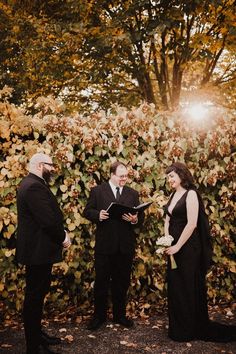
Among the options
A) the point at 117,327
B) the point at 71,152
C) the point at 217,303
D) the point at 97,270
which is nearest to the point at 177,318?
the point at 117,327

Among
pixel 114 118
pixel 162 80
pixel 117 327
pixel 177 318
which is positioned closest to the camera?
pixel 177 318

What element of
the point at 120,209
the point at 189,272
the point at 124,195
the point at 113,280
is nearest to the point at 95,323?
the point at 113,280

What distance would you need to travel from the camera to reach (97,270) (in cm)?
479

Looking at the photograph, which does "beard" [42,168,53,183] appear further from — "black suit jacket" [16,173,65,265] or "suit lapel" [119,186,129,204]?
"suit lapel" [119,186,129,204]

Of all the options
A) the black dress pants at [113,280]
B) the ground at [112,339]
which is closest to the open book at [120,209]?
the black dress pants at [113,280]

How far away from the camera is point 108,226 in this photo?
473 centimetres

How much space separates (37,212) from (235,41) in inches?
304

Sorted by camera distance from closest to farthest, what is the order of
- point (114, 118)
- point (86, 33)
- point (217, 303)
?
point (114, 118) → point (217, 303) → point (86, 33)

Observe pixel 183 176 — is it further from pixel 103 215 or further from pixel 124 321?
pixel 124 321

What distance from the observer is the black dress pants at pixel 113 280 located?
4781mm

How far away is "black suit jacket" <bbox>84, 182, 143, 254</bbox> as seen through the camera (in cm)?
469

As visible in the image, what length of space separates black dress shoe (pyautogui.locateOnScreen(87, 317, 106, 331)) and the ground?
5cm

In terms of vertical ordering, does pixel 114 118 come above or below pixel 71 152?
above

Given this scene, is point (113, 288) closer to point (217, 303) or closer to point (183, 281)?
point (183, 281)
